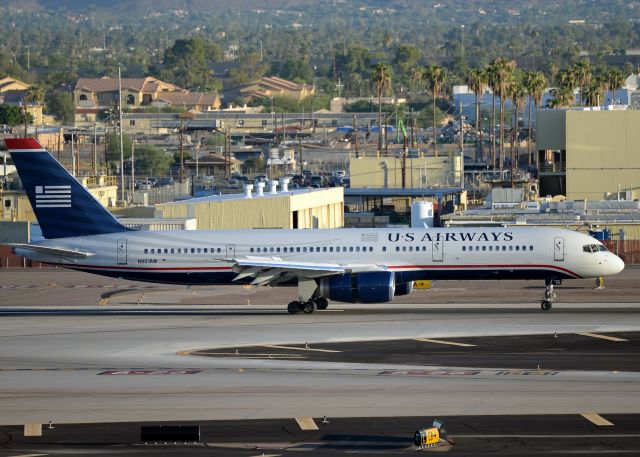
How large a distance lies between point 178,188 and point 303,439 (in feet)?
300

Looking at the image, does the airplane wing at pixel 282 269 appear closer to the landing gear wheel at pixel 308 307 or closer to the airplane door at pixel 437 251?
the landing gear wheel at pixel 308 307

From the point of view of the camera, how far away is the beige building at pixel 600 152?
11956cm

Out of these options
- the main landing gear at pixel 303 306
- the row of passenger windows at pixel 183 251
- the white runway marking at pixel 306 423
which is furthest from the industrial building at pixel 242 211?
the white runway marking at pixel 306 423

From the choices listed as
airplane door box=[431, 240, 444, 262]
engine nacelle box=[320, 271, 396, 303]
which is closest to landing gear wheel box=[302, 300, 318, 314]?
engine nacelle box=[320, 271, 396, 303]

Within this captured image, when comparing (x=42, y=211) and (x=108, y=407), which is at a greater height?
(x=42, y=211)

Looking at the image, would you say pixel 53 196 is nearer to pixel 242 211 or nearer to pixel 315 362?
pixel 315 362

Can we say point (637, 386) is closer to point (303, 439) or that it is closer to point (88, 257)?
point (303, 439)

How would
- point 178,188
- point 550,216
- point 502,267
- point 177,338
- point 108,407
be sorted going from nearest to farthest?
point 108,407, point 177,338, point 502,267, point 550,216, point 178,188

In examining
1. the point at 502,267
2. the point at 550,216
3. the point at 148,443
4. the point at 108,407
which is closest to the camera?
the point at 148,443

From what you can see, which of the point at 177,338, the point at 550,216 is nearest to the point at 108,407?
the point at 177,338

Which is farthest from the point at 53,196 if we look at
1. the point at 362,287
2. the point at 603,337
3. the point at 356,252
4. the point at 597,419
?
the point at 597,419

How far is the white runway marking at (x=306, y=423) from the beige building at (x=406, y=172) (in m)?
97.3

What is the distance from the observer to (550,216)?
9262cm

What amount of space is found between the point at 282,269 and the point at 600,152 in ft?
211
